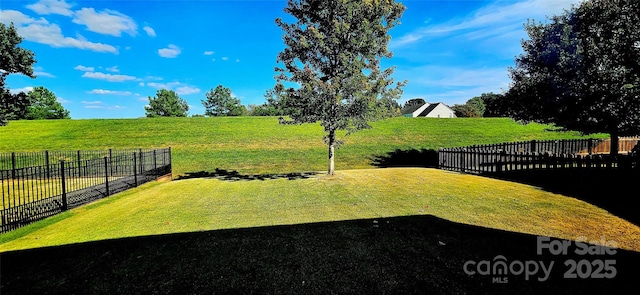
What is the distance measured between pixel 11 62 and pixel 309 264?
1393 inches

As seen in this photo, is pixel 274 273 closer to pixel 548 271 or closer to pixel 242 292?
pixel 242 292

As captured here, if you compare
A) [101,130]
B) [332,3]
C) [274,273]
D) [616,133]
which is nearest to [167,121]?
[101,130]

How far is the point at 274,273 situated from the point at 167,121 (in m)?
36.2

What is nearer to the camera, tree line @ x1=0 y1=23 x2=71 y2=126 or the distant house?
tree line @ x1=0 y1=23 x2=71 y2=126

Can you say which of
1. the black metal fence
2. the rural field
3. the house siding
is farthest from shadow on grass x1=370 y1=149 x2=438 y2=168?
the house siding

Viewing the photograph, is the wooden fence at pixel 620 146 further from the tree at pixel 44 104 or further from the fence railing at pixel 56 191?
the tree at pixel 44 104

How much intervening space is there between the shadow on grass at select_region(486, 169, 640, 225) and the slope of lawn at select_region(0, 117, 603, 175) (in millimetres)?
12502

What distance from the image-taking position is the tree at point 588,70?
494 inches

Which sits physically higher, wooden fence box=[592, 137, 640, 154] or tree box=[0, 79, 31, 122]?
tree box=[0, 79, 31, 122]

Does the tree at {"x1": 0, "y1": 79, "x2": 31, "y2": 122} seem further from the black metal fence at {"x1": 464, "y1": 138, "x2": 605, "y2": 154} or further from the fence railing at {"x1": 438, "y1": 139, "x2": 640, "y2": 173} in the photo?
the black metal fence at {"x1": 464, "y1": 138, "x2": 605, "y2": 154}

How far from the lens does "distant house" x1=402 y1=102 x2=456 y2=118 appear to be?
222 feet

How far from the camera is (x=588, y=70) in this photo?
510 inches

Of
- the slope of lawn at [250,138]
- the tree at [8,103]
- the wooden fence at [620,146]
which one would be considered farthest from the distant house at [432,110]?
the tree at [8,103]

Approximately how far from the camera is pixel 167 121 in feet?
113
